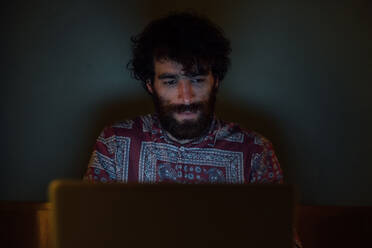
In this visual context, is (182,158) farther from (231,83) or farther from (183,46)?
(231,83)

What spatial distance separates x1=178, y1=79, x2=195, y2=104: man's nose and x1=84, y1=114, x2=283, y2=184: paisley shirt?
156 millimetres

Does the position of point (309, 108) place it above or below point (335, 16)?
below

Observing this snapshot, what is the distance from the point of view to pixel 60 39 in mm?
1787

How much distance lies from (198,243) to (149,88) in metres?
0.97

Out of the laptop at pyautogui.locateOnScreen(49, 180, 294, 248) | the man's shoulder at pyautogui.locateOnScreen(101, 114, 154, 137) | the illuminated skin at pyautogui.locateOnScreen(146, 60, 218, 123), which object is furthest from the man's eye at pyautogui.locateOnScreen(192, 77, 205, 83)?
the laptop at pyautogui.locateOnScreen(49, 180, 294, 248)

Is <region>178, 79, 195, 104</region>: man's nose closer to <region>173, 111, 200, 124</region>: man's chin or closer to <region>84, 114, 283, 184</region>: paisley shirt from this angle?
<region>173, 111, 200, 124</region>: man's chin

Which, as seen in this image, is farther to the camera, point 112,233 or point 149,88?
point 149,88

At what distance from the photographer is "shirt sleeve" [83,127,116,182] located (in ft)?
4.48

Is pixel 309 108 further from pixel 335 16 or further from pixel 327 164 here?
pixel 335 16

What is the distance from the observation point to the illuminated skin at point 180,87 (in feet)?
4.52

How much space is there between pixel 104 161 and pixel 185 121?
31cm

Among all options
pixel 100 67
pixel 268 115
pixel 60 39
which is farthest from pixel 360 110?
pixel 60 39

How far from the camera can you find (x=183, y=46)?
4.60ft

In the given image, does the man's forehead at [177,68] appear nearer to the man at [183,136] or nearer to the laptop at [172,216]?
the man at [183,136]
